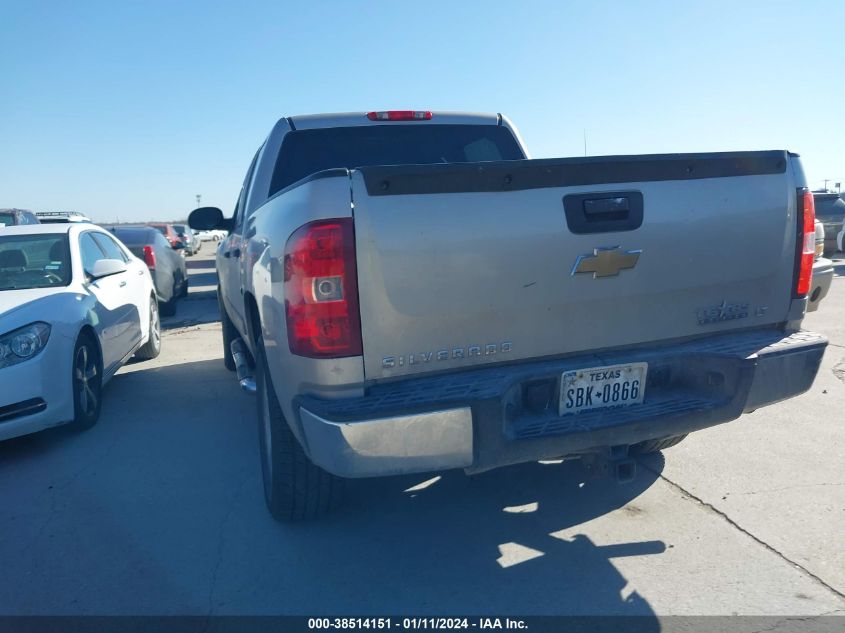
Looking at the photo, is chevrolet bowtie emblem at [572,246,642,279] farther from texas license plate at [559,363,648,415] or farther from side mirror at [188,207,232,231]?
side mirror at [188,207,232,231]

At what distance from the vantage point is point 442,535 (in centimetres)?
340

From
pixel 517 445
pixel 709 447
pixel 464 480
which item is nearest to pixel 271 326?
pixel 517 445

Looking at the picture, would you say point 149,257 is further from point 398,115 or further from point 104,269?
point 398,115

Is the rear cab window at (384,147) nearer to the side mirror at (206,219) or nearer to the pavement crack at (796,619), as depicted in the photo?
the side mirror at (206,219)

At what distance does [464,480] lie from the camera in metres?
4.04

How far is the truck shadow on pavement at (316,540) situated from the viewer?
2881mm

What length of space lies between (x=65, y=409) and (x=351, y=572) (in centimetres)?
278

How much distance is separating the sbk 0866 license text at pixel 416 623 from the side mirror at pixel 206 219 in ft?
12.0

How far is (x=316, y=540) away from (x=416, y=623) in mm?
856

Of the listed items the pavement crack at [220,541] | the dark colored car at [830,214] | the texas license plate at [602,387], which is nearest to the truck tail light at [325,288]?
the texas license plate at [602,387]

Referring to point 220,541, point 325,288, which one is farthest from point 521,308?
point 220,541

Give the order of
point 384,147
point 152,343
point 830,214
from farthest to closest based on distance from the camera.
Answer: point 830,214
point 152,343
point 384,147

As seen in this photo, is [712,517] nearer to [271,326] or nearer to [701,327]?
[701,327]

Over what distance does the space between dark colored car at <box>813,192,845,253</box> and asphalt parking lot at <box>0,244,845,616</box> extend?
12836 mm
